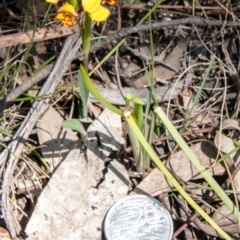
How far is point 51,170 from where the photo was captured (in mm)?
2012

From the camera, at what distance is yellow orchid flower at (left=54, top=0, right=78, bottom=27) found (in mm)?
1595

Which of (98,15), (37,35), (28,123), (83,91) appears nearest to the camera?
(98,15)

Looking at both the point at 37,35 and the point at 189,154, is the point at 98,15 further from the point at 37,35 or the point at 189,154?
the point at 37,35

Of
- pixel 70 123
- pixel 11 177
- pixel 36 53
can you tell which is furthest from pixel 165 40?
pixel 11 177

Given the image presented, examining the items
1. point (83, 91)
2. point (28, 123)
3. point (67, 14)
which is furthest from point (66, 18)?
point (28, 123)

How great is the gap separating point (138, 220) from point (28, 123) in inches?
20.3

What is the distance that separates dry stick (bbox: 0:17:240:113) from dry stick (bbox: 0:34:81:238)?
38mm

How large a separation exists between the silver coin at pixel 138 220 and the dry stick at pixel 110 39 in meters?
0.54

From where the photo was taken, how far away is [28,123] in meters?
2.00

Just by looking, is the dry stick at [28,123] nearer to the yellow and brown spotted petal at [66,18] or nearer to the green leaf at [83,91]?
the green leaf at [83,91]

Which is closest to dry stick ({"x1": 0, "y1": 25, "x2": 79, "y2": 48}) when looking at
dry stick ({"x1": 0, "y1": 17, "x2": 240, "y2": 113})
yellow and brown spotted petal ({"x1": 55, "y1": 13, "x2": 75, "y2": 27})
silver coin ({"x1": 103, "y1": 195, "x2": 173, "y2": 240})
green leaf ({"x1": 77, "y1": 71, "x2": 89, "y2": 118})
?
dry stick ({"x1": 0, "y1": 17, "x2": 240, "y2": 113})

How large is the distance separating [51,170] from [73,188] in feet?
0.34

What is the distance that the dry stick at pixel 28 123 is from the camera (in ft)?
6.31

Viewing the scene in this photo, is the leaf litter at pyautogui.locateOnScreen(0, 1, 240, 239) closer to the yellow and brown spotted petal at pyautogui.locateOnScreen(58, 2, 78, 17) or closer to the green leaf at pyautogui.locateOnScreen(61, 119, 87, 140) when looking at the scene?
the green leaf at pyautogui.locateOnScreen(61, 119, 87, 140)
